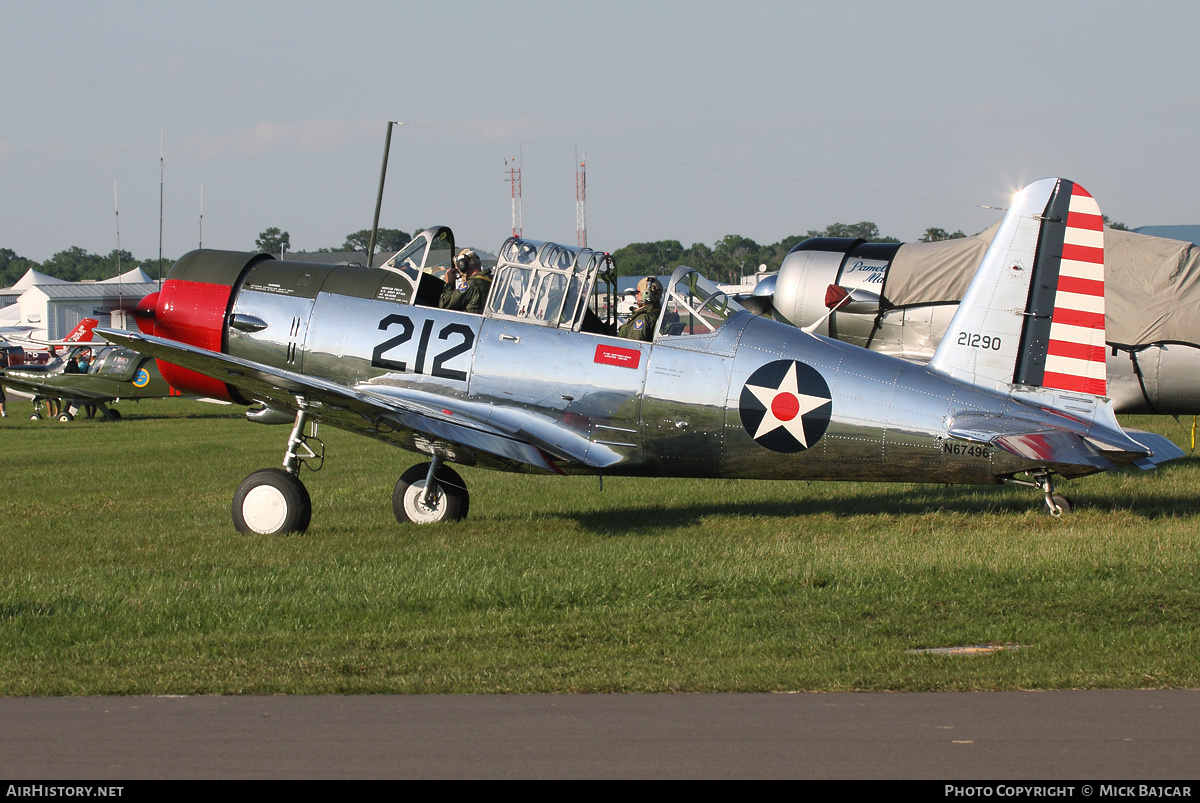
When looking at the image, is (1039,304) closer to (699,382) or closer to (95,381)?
(699,382)

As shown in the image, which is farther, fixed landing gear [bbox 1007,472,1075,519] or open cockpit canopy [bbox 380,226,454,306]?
open cockpit canopy [bbox 380,226,454,306]

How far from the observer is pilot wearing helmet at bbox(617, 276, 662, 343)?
9188mm

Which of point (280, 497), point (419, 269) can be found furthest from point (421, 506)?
point (419, 269)

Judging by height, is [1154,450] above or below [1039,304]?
below

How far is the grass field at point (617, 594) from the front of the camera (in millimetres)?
5148

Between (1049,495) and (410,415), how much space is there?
210 inches

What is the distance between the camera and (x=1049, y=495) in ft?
30.2

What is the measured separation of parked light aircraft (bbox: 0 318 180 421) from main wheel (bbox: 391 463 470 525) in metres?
17.8

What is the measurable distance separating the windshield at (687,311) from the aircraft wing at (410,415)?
1165 mm

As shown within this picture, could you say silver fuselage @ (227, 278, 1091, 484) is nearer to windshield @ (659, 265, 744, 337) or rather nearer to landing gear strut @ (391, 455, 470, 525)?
windshield @ (659, 265, 744, 337)

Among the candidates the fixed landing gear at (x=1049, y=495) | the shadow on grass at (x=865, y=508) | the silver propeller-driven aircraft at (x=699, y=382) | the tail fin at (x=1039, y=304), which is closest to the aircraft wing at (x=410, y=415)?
the silver propeller-driven aircraft at (x=699, y=382)

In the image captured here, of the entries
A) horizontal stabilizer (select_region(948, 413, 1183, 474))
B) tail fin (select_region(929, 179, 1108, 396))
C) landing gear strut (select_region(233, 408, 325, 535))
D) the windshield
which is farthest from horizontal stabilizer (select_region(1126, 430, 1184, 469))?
landing gear strut (select_region(233, 408, 325, 535))

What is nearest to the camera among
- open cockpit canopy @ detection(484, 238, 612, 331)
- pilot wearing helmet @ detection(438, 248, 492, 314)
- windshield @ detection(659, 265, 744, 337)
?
windshield @ detection(659, 265, 744, 337)

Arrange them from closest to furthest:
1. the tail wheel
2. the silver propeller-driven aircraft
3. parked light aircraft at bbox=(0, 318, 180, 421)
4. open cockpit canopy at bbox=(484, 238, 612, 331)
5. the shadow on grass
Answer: the silver propeller-driven aircraft, open cockpit canopy at bbox=(484, 238, 612, 331), the tail wheel, the shadow on grass, parked light aircraft at bbox=(0, 318, 180, 421)
